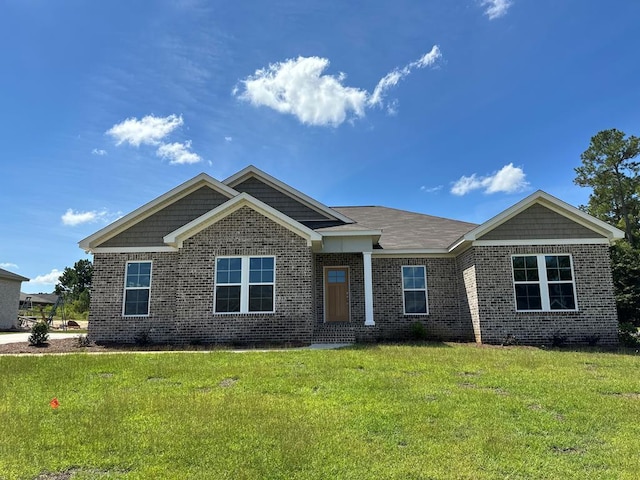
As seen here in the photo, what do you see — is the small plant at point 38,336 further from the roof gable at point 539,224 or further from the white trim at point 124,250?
the roof gable at point 539,224

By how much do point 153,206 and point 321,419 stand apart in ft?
37.9

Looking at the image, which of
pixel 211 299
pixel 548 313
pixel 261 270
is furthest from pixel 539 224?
pixel 211 299

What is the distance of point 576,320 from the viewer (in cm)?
1324

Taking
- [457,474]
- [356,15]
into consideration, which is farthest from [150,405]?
[356,15]

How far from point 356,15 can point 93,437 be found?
11.8m

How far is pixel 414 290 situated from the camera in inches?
608

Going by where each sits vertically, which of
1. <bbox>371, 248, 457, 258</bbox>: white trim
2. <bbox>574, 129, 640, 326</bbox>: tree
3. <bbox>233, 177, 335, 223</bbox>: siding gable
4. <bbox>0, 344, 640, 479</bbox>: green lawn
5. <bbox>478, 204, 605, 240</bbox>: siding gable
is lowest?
<bbox>0, 344, 640, 479</bbox>: green lawn

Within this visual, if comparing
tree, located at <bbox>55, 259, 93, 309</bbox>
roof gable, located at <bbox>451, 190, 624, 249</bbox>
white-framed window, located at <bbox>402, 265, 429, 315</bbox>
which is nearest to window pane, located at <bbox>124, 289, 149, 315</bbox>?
white-framed window, located at <bbox>402, 265, 429, 315</bbox>

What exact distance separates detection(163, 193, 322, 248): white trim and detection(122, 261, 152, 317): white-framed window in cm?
179

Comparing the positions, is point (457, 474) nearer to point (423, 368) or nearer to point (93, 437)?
point (93, 437)

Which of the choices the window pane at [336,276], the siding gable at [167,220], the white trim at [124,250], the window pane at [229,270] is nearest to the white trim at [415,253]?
the window pane at [336,276]

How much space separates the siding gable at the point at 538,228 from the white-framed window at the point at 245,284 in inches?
270

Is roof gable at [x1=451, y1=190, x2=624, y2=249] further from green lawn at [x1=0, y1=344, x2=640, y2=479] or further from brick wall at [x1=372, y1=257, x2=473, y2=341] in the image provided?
green lawn at [x1=0, y1=344, x2=640, y2=479]

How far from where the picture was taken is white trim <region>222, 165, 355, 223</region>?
1630 centimetres
